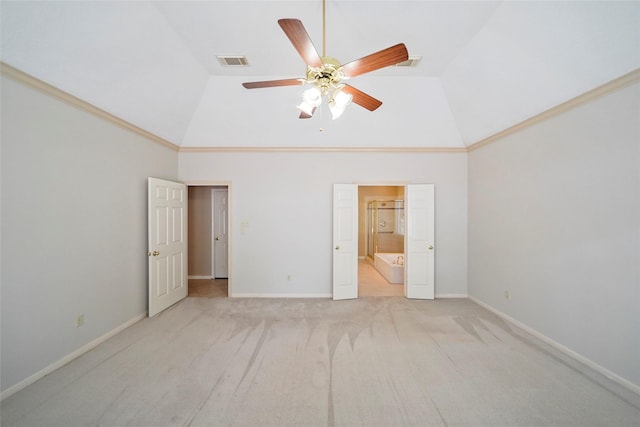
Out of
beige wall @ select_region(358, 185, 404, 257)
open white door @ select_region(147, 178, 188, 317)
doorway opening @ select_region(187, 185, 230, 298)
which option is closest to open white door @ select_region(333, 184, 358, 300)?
open white door @ select_region(147, 178, 188, 317)

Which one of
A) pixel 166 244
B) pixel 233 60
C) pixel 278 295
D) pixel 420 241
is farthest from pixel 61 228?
pixel 420 241

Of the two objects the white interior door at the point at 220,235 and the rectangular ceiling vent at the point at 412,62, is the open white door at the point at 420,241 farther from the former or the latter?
the white interior door at the point at 220,235

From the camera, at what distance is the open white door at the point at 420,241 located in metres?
4.24

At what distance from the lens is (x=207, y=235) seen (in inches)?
222

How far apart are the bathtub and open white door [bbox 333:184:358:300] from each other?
54.5 inches

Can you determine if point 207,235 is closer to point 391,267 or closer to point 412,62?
point 391,267

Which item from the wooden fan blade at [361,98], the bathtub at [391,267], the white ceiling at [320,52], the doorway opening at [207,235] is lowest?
the bathtub at [391,267]

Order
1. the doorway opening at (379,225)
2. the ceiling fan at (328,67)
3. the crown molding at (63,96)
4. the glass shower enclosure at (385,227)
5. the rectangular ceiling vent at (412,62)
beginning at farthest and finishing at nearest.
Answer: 1. the glass shower enclosure at (385,227)
2. the doorway opening at (379,225)
3. the rectangular ceiling vent at (412,62)
4. the crown molding at (63,96)
5. the ceiling fan at (328,67)

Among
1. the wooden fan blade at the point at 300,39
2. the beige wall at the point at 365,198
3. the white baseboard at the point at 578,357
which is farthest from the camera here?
the beige wall at the point at 365,198

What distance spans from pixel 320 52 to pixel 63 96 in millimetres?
2660

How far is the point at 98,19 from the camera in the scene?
6.94 ft

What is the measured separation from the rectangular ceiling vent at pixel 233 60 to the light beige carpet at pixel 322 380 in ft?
11.4

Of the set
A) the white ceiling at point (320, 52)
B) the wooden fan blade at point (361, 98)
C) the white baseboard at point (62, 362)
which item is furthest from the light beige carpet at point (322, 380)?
the white ceiling at point (320, 52)

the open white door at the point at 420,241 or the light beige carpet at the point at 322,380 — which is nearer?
the light beige carpet at the point at 322,380
